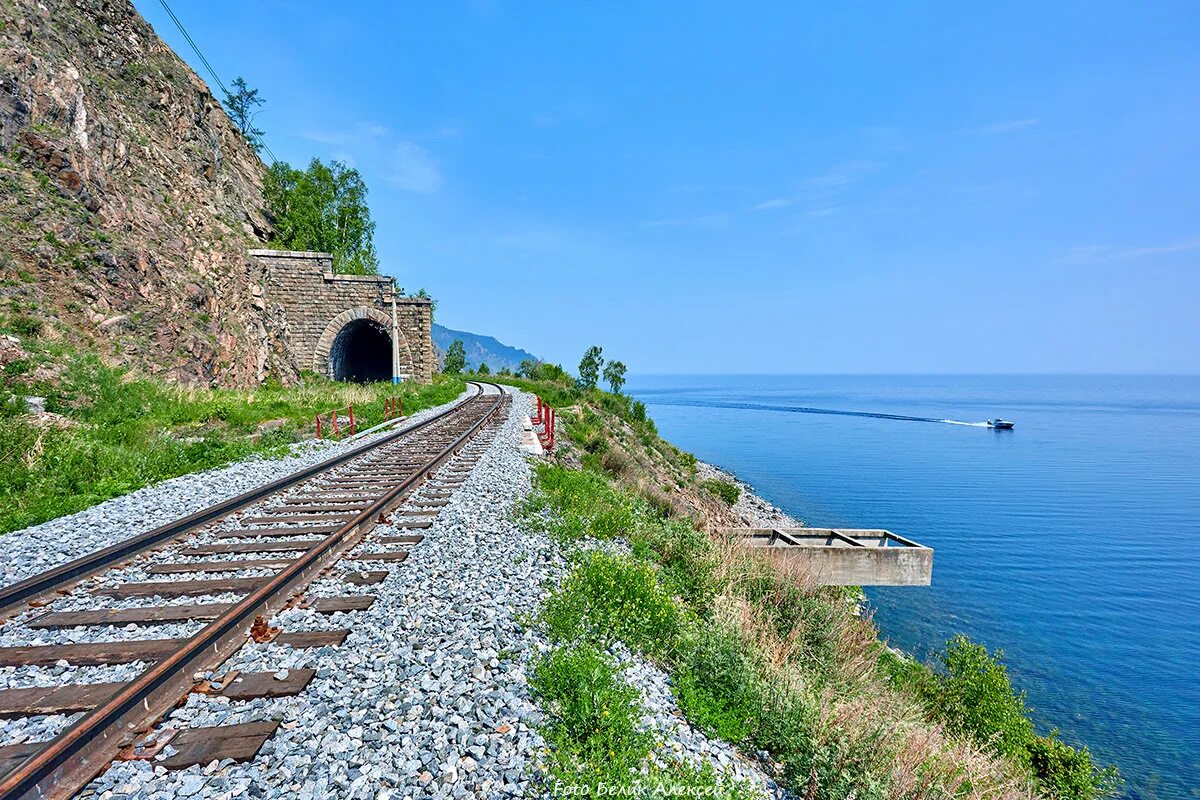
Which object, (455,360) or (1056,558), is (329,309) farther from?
(455,360)

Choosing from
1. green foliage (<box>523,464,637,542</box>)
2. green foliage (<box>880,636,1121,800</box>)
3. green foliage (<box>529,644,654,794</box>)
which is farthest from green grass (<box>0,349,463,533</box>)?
green foliage (<box>880,636,1121,800</box>)

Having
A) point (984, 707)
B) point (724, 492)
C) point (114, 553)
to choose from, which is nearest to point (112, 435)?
point (114, 553)

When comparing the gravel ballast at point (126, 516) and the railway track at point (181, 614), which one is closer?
the railway track at point (181, 614)

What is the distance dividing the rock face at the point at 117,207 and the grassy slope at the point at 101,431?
6.75 ft

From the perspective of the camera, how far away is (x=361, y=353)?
39.3 m

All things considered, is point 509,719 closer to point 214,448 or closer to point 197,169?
point 214,448

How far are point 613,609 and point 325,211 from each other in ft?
178

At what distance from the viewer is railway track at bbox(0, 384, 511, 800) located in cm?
294

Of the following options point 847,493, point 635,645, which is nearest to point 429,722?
point 635,645

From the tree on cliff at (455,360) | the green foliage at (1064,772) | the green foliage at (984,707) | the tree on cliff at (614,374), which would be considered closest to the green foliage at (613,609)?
the green foliage at (984,707)

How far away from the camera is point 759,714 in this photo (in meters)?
3.86

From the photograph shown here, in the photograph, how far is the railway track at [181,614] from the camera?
2.94 meters

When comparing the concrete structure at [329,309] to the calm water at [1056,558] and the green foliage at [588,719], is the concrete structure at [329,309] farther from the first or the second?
the green foliage at [588,719]

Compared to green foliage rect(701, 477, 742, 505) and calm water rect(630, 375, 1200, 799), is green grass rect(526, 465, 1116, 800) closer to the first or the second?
calm water rect(630, 375, 1200, 799)
